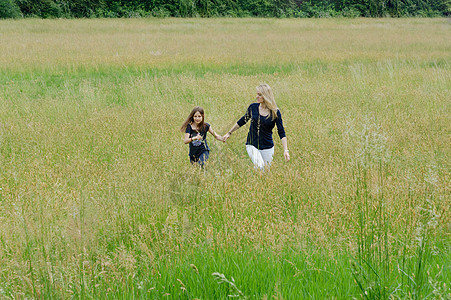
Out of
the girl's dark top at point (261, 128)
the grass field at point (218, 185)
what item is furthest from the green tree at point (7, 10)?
the girl's dark top at point (261, 128)

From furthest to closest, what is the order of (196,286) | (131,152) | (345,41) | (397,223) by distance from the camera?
(345,41)
(131,152)
(397,223)
(196,286)

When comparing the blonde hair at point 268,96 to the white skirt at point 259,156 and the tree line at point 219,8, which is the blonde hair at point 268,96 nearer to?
the white skirt at point 259,156

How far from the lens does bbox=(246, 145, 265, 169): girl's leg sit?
517cm

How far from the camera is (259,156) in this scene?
5.35m

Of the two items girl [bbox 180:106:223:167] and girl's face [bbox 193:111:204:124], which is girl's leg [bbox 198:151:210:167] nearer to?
girl [bbox 180:106:223:167]

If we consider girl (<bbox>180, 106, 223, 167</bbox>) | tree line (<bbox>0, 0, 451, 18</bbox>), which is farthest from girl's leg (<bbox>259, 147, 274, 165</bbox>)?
tree line (<bbox>0, 0, 451, 18</bbox>)

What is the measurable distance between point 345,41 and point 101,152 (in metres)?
19.0

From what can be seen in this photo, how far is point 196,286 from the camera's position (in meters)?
2.64

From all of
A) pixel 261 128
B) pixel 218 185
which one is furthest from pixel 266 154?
pixel 218 185

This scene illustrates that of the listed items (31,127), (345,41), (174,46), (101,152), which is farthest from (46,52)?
(345,41)

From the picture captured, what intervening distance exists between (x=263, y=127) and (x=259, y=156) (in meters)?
0.41

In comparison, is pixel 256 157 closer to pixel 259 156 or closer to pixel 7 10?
pixel 259 156

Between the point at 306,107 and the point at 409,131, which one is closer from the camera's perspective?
the point at 409,131

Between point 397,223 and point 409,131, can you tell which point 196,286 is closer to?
point 397,223
